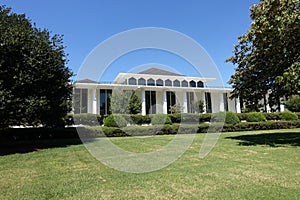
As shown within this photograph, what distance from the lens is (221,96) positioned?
1369 inches

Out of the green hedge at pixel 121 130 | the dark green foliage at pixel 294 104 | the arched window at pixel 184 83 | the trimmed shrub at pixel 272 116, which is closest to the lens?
the green hedge at pixel 121 130

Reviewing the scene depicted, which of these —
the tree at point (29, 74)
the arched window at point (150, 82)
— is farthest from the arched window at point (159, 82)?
the tree at point (29, 74)

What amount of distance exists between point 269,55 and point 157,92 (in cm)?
2261

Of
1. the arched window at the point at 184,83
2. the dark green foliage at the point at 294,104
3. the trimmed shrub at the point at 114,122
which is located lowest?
the trimmed shrub at the point at 114,122

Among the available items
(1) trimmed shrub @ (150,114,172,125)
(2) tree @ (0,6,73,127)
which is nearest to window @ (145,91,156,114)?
(1) trimmed shrub @ (150,114,172,125)

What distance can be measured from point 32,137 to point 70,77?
543cm

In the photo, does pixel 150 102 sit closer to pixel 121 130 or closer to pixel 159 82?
pixel 159 82

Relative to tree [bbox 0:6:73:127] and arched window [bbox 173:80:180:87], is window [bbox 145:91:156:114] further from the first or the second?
tree [bbox 0:6:73:127]

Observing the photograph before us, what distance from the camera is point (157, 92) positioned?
108ft

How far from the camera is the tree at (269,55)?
8.88 metres

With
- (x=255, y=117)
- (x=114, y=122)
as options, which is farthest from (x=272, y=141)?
(x=255, y=117)

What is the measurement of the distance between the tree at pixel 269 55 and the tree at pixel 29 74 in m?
9.67

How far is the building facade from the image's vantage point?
28938mm

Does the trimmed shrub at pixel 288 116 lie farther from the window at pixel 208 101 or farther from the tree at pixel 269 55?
the window at pixel 208 101
